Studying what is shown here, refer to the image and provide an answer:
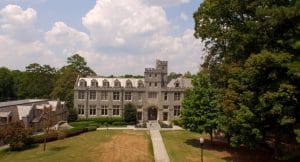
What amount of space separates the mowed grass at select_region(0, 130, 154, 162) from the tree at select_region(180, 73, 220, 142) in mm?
5820

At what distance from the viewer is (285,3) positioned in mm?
28031

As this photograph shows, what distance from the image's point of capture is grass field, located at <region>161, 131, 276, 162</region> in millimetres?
35625

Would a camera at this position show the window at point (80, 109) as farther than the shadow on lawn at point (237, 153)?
Yes

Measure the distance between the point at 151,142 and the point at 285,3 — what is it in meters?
25.4

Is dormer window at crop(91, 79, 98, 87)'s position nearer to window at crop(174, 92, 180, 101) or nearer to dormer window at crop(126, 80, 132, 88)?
dormer window at crop(126, 80, 132, 88)

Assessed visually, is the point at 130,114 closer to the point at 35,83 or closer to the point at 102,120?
the point at 102,120

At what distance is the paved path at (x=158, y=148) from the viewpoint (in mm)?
36781

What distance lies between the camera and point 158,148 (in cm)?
4262

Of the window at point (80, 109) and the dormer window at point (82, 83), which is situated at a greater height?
the dormer window at point (82, 83)

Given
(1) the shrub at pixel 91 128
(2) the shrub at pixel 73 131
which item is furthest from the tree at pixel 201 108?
(1) the shrub at pixel 91 128

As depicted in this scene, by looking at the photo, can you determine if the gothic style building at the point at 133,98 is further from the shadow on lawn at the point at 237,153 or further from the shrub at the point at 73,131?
the shadow on lawn at the point at 237,153

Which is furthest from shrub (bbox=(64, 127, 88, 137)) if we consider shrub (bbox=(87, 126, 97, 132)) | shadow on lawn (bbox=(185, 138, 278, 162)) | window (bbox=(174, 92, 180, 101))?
window (bbox=(174, 92, 180, 101))

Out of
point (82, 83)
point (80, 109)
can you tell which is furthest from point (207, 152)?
point (82, 83)

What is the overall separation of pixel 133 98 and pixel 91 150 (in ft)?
107
